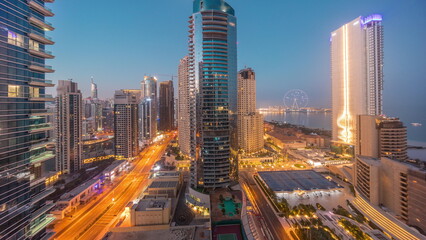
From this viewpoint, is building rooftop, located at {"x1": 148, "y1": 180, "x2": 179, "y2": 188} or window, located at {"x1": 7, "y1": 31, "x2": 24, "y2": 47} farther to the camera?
building rooftop, located at {"x1": 148, "y1": 180, "x2": 179, "y2": 188}

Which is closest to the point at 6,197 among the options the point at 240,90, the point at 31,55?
the point at 31,55

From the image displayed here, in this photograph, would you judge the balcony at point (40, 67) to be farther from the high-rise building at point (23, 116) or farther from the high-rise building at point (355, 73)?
the high-rise building at point (355, 73)

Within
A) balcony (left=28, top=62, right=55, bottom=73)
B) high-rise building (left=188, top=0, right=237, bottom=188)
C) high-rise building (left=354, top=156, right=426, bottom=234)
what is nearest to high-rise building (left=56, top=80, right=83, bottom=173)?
high-rise building (left=188, top=0, right=237, bottom=188)

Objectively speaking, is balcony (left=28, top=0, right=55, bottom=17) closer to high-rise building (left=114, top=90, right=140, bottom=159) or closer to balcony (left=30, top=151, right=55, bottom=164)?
balcony (left=30, top=151, right=55, bottom=164)

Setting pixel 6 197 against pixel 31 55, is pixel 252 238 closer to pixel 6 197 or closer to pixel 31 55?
pixel 6 197

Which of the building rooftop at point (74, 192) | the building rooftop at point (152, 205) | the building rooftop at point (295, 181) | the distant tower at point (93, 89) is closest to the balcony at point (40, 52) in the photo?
the building rooftop at point (152, 205)

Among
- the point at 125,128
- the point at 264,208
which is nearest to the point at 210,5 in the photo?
the point at 264,208
